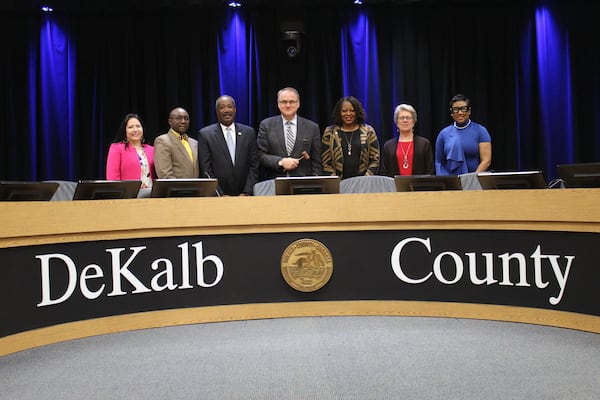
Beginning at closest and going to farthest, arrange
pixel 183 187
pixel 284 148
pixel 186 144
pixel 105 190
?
pixel 105 190, pixel 183 187, pixel 284 148, pixel 186 144

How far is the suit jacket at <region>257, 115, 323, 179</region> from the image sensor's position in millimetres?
4461

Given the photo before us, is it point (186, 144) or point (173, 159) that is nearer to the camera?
point (173, 159)

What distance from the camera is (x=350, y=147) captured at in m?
4.54

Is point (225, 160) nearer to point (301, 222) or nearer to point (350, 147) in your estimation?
point (350, 147)

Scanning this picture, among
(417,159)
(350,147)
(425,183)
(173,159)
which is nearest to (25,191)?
(173,159)

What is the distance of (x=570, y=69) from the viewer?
6480 mm

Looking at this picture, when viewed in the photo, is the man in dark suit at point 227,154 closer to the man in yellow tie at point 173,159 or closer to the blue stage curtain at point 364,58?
the man in yellow tie at point 173,159

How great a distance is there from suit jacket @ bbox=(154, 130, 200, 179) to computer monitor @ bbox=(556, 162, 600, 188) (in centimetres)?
268

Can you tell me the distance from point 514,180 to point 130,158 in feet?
9.45

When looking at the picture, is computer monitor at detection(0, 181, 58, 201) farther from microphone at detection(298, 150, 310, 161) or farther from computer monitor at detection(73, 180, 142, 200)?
microphone at detection(298, 150, 310, 161)

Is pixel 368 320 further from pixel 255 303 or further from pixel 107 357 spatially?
pixel 107 357

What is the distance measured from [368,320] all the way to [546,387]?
4.24 feet

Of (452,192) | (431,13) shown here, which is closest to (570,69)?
(431,13)

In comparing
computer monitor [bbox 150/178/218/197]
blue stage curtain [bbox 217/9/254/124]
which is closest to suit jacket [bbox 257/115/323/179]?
computer monitor [bbox 150/178/218/197]
